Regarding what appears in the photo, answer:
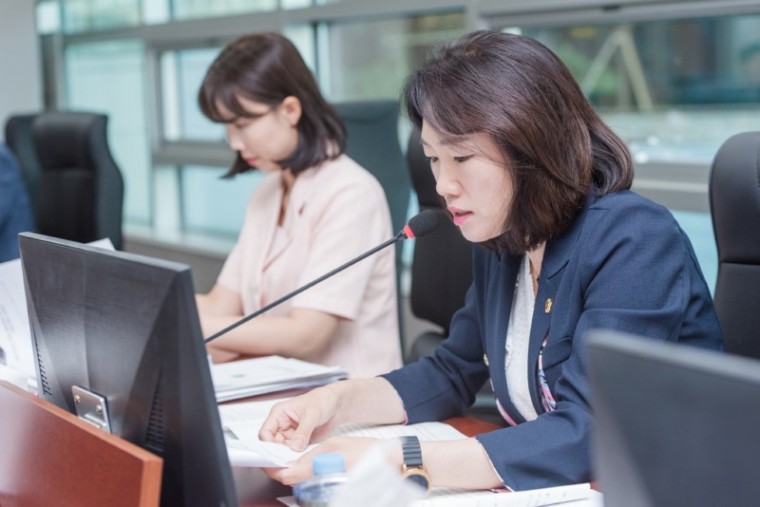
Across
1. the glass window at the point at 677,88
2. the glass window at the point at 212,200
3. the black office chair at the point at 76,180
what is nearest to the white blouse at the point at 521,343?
the glass window at the point at 677,88

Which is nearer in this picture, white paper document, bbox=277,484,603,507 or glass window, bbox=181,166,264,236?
white paper document, bbox=277,484,603,507

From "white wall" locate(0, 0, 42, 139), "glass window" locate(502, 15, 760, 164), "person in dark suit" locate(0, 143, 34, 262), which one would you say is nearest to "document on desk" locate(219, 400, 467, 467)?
"person in dark suit" locate(0, 143, 34, 262)

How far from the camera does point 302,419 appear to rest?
1338 millimetres

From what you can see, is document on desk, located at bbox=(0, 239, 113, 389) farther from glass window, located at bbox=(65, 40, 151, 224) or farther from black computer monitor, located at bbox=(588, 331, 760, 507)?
glass window, located at bbox=(65, 40, 151, 224)

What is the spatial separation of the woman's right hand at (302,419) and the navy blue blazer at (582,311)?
161mm

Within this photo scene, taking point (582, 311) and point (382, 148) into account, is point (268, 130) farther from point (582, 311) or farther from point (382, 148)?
point (582, 311)

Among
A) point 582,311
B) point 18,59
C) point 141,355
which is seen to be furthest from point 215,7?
point 141,355

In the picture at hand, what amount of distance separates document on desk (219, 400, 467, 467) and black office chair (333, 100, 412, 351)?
1.04m

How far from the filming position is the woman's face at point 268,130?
2.12 m

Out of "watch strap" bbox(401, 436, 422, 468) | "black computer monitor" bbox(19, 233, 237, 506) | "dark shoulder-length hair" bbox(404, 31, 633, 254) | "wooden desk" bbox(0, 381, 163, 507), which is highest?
"dark shoulder-length hair" bbox(404, 31, 633, 254)

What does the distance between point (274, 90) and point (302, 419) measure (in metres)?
0.97

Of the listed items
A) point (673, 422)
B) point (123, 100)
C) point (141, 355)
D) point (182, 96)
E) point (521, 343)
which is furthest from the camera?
point (123, 100)

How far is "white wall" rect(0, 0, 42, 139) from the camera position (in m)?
5.27

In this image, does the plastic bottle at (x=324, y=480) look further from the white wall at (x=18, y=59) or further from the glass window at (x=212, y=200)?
the white wall at (x=18, y=59)
